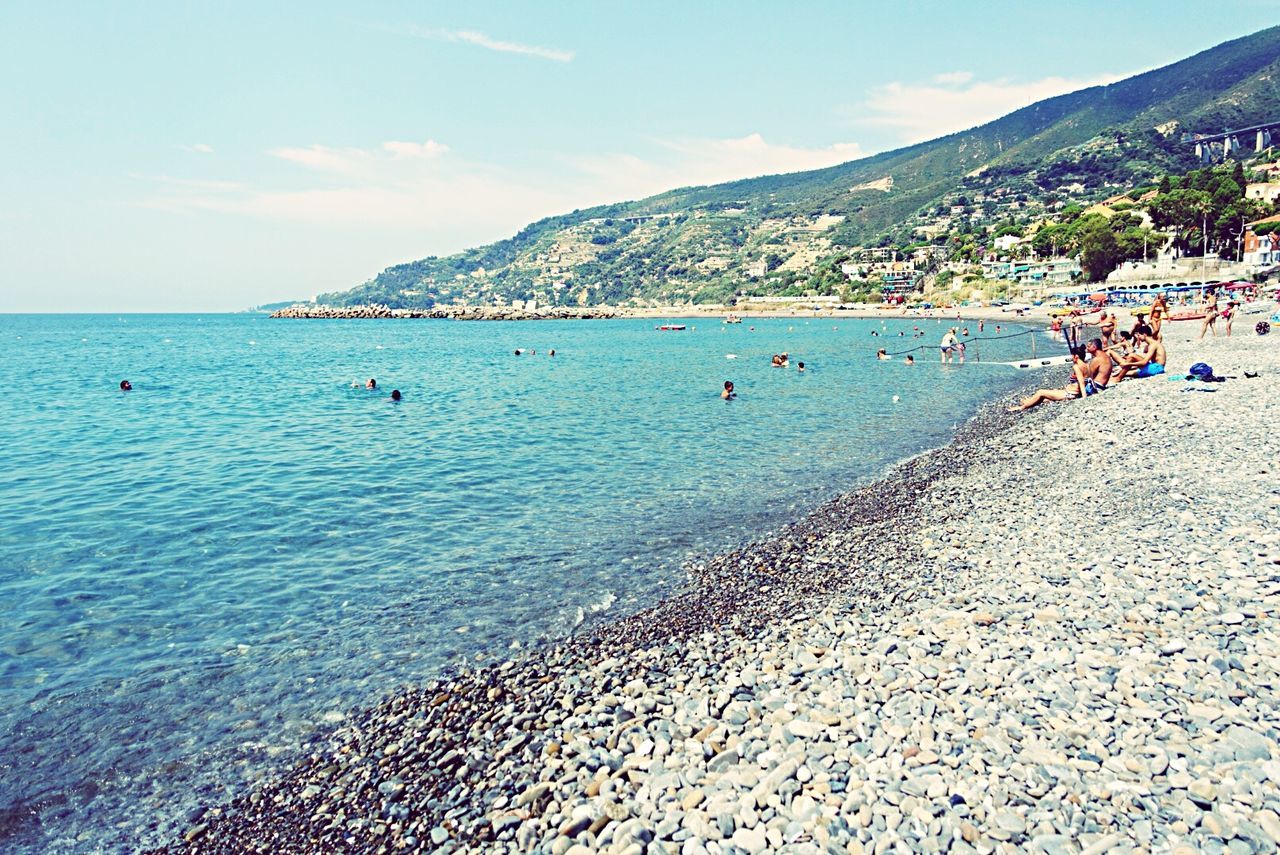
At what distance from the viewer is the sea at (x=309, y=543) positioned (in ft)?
26.0

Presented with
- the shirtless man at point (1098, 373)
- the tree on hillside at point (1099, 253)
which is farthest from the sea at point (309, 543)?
the tree on hillside at point (1099, 253)

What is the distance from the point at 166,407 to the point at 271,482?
861 inches

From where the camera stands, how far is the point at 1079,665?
677cm

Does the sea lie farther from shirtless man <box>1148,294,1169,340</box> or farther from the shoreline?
shirtless man <box>1148,294,1169,340</box>

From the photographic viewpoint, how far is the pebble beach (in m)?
5.08

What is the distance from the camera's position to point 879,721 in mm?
6340

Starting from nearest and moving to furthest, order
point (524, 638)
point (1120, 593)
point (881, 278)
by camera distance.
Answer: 1. point (1120, 593)
2. point (524, 638)
3. point (881, 278)

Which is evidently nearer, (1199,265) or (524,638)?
(524,638)

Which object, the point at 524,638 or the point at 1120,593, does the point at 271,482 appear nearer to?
the point at 524,638

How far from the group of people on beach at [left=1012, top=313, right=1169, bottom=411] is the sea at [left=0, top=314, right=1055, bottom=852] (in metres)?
3.71

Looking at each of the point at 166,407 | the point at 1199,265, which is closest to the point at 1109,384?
the point at 166,407

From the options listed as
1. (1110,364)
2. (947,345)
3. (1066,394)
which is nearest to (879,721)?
(1066,394)

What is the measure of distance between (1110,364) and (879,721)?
25775mm

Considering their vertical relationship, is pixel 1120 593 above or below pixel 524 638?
above
